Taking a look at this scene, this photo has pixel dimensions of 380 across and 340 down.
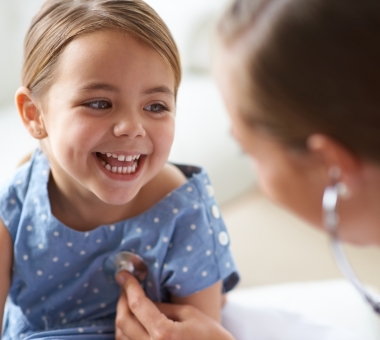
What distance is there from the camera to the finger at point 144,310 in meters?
0.94

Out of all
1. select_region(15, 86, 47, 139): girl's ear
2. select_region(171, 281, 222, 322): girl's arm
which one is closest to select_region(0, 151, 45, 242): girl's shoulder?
select_region(15, 86, 47, 139): girl's ear

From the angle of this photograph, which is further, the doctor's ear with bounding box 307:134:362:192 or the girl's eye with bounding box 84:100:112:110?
the girl's eye with bounding box 84:100:112:110

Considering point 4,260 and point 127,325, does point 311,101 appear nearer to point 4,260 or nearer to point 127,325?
point 127,325

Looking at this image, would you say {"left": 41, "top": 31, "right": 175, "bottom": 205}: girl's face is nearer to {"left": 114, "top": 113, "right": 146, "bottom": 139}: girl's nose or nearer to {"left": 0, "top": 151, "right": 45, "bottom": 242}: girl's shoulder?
{"left": 114, "top": 113, "right": 146, "bottom": 139}: girl's nose

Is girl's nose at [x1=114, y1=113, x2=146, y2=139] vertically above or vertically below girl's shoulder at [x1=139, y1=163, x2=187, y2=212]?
above

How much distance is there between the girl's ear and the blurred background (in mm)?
484

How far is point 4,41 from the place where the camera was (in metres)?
1.63

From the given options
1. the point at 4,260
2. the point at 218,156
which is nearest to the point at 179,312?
the point at 4,260

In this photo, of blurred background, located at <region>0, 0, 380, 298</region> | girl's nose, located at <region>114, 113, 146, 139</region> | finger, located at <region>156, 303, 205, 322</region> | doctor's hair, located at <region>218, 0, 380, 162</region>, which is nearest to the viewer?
doctor's hair, located at <region>218, 0, 380, 162</region>

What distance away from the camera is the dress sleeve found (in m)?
0.99

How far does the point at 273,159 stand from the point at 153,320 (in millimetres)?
415

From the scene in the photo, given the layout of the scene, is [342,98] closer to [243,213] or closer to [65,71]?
[65,71]

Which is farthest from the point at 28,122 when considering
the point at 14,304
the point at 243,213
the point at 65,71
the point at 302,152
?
the point at 243,213

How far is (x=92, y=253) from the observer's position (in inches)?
39.8
